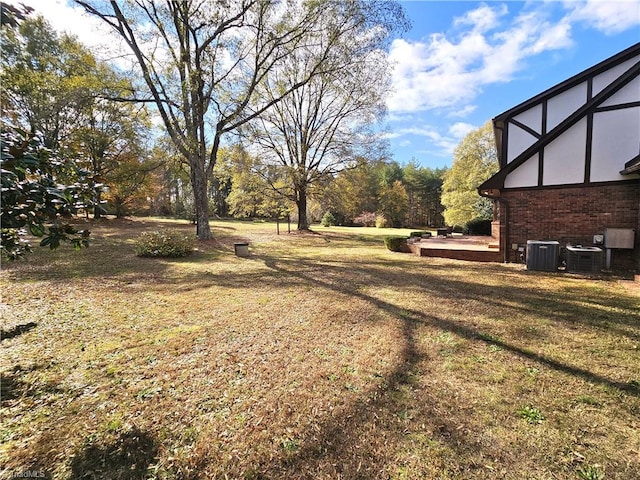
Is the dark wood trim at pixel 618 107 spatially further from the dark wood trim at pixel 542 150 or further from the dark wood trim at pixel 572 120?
the dark wood trim at pixel 542 150

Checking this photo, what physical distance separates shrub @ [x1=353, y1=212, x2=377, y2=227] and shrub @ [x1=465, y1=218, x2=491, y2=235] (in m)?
17.5

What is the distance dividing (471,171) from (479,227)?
723 cm

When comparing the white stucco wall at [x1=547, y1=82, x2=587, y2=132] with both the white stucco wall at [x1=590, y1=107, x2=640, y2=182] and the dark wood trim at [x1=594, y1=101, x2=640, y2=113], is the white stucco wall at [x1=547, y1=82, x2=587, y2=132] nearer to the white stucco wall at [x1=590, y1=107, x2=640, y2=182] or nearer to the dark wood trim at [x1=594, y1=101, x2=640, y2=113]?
the dark wood trim at [x1=594, y1=101, x2=640, y2=113]

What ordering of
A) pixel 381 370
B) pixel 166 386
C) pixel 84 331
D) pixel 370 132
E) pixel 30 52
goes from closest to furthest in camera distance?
pixel 166 386, pixel 381 370, pixel 84 331, pixel 30 52, pixel 370 132

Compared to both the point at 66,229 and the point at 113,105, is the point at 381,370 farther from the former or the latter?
the point at 113,105

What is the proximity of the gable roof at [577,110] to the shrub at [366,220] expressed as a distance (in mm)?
27020

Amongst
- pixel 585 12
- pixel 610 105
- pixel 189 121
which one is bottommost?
pixel 610 105

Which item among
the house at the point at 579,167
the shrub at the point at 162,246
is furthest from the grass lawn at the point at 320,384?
the shrub at the point at 162,246

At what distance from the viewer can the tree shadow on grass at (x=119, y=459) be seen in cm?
187

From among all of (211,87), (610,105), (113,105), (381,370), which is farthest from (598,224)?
(113,105)

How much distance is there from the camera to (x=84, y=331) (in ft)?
13.3

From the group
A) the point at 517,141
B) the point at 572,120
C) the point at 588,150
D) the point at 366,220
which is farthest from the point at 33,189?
the point at 366,220

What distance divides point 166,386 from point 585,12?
41.7 feet

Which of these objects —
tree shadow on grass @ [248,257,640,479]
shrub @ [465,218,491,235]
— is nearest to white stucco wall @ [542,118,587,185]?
tree shadow on grass @ [248,257,640,479]
